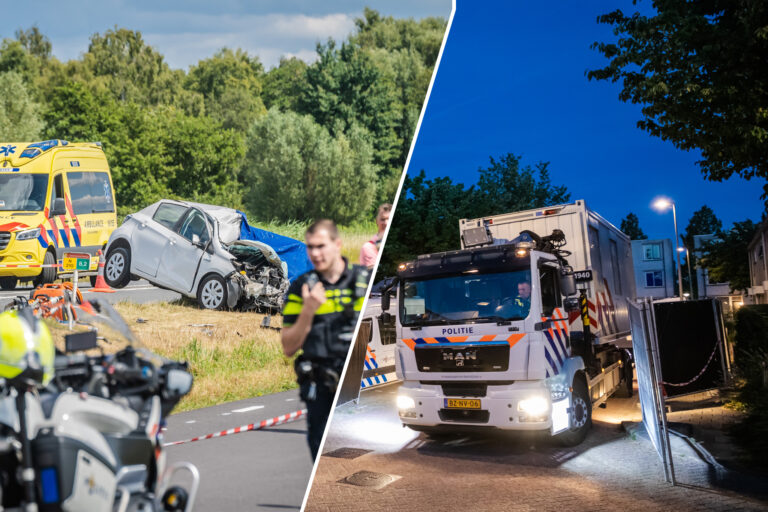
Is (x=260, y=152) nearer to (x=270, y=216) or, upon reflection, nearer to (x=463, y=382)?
(x=270, y=216)

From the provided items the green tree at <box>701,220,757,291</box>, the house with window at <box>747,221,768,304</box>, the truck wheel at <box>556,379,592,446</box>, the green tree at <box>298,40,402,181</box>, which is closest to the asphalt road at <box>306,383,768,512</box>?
the truck wheel at <box>556,379,592,446</box>

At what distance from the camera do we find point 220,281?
207 centimetres

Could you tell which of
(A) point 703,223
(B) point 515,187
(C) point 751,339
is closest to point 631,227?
(A) point 703,223

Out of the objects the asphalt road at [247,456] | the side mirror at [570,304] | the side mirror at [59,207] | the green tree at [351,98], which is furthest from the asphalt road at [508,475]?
the side mirror at [59,207]

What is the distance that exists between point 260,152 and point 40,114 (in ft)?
1.96

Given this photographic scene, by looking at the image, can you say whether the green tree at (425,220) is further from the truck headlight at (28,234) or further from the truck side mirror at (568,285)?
the truck headlight at (28,234)

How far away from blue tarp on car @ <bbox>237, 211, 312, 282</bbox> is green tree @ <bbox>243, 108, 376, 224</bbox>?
0.17 feet

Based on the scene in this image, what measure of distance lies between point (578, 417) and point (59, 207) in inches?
244

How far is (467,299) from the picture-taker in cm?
671

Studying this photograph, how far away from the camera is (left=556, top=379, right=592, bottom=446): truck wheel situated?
7.03 m

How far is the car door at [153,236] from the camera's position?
198 centimetres

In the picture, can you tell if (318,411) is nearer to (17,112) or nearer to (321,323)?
(321,323)

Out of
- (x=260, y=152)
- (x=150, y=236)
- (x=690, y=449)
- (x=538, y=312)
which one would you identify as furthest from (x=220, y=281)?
(x=690, y=449)

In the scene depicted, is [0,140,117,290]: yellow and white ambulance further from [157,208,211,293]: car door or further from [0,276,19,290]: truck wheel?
[157,208,211,293]: car door
